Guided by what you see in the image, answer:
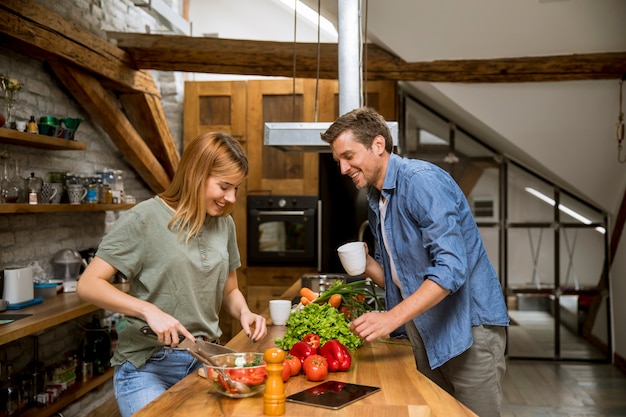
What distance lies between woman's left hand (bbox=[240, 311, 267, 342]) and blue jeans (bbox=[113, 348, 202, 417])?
0.96 ft

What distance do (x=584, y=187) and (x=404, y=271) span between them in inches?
170

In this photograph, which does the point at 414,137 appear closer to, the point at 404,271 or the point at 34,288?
the point at 34,288

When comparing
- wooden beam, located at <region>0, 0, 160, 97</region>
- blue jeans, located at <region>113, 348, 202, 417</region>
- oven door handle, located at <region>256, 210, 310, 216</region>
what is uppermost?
wooden beam, located at <region>0, 0, 160, 97</region>

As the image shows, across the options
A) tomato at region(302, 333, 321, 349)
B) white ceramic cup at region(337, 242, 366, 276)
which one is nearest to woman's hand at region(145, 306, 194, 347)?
tomato at region(302, 333, 321, 349)

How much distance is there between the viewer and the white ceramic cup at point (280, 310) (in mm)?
2861

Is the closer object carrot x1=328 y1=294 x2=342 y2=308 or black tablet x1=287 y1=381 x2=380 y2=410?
black tablet x1=287 y1=381 x2=380 y2=410

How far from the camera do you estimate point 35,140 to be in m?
3.91

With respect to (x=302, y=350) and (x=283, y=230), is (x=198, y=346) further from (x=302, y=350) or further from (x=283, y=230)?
(x=283, y=230)

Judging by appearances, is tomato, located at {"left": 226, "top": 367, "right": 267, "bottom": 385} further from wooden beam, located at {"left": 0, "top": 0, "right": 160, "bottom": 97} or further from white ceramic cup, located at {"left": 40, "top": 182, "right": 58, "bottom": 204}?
white ceramic cup, located at {"left": 40, "top": 182, "right": 58, "bottom": 204}

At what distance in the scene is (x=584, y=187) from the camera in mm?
6078

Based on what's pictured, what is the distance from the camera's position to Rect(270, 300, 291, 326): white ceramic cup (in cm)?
286

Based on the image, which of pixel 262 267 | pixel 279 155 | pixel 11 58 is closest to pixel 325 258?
pixel 262 267

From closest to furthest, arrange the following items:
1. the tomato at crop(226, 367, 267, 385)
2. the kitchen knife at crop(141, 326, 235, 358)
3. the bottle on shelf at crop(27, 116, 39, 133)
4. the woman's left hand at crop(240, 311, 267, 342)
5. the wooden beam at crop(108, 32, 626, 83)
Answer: the tomato at crop(226, 367, 267, 385), the kitchen knife at crop(141, 326, 235, 358), the woman's left hand at crop(240, 311, 267, 342), the bottle on shelf at crop(27, 116, 39, 133), the wooden beam at crop(108, 32, 626, 83)

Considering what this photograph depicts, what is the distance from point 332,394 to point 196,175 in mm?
820
